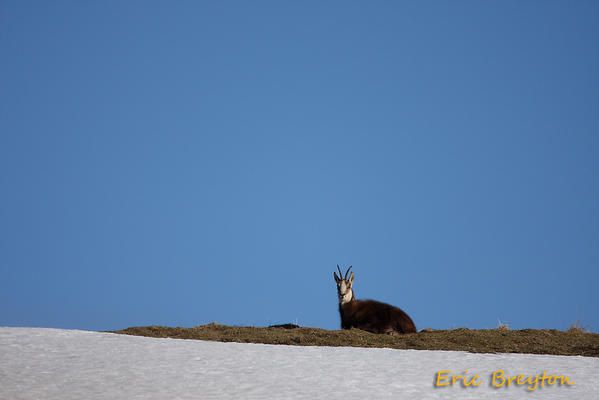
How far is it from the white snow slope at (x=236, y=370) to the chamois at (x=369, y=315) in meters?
4.82

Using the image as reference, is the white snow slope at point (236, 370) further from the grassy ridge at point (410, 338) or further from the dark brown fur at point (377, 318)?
the dark brown fur at point (377, 318)

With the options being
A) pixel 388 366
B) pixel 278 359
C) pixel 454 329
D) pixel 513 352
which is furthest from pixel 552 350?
pixel 278 359

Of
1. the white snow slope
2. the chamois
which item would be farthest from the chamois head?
the white snow slope

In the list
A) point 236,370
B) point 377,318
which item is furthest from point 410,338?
point 236,370

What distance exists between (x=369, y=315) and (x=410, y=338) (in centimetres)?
266

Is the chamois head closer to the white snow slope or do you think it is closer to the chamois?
the chamois

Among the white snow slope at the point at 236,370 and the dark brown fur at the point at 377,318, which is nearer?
the white snow slope at the point at 236,370

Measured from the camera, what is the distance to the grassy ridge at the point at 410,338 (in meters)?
17.5

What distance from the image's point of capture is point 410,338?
18812 mm

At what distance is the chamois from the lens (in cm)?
2072

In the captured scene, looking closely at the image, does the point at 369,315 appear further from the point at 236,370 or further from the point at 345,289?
the point at 236,370

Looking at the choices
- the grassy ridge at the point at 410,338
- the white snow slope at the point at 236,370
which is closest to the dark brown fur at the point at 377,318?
the grassy ridge at the point at 410,338

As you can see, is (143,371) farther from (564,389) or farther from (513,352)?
(513,352)

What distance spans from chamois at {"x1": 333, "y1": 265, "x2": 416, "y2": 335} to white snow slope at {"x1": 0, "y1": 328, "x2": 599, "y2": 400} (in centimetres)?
482
